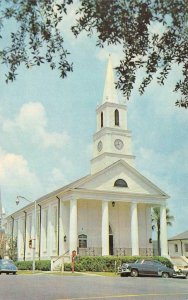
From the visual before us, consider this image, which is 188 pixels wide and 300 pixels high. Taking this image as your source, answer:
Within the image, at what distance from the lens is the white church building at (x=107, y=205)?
4638 cm

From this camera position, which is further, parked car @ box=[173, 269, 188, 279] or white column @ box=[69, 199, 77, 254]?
white column @ box=[69, 199, 77, 254]

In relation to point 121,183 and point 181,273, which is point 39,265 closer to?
point 121,183

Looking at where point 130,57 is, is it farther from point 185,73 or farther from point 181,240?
point 181,240

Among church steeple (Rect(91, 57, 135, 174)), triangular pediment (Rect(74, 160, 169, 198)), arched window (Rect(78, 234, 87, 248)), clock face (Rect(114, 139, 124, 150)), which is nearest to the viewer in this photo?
triangular pediment (Rect(74, 160, 169, 198))

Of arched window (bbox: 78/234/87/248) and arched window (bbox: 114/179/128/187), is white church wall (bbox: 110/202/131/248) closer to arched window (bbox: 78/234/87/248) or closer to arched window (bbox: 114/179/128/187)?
arched window (bbox: 114/179/128/187)

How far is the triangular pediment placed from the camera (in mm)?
47344

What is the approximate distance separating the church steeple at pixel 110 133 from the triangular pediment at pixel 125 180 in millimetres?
2967

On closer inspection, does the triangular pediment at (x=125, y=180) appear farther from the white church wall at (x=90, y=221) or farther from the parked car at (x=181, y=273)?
the parked car at (x=181, y=273)

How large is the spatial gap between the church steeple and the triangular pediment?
9.73 ft

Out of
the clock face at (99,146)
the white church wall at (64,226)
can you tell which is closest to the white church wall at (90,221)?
the white church wall at (64,226)

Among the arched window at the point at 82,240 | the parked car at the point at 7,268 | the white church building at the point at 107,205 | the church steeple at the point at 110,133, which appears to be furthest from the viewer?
the church steeple at the point at 110,133


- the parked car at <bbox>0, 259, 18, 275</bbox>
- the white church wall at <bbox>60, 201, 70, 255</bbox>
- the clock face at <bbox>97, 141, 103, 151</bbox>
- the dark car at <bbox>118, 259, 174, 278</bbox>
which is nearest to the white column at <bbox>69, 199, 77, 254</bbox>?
the white church wall at <bbox>60, 201, 70, 255</bbox>

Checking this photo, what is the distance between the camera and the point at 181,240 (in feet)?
242

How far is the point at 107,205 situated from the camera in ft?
153
